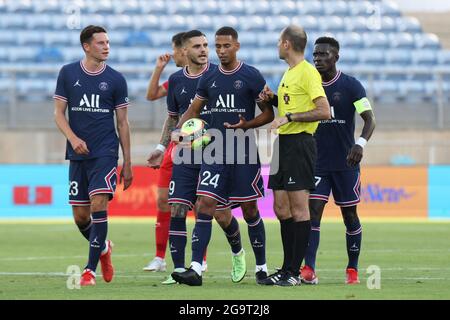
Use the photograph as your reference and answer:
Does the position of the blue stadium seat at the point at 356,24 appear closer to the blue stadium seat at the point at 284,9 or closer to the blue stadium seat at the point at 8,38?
the blue stadium seat at the point at 284,9

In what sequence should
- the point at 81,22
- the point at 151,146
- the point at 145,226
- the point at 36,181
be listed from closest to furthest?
the point at 145,226, the point at 36,181, the point at 151,146, the point at 81,22

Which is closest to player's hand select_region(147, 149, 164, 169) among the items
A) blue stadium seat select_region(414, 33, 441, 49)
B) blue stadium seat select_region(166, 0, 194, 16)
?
blue stadium seat select_region(166, 0, 194, 16)

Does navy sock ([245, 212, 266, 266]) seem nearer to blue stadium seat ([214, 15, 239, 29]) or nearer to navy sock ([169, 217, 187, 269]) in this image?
navy sock ([169, 217, 187, 269])

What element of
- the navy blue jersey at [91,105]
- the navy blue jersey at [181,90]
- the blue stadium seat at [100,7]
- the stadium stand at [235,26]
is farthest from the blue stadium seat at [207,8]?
the navy blue jersey at [91,105]

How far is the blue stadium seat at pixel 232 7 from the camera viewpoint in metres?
31.5

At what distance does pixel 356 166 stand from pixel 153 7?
21205mm

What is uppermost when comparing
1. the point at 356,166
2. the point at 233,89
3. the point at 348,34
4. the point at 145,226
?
the point at 348,34

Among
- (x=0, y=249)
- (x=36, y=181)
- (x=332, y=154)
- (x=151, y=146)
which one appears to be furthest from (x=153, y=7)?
(x=332, y=154)

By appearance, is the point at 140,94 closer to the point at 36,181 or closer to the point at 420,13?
the point at 36,181

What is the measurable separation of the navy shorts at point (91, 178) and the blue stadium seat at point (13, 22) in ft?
65.5

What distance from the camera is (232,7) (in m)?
31.7

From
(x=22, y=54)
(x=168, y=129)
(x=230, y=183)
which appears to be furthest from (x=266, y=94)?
(x=22, y=54)

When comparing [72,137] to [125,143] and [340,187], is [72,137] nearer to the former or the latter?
[125,143]

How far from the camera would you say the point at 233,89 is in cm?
1000
